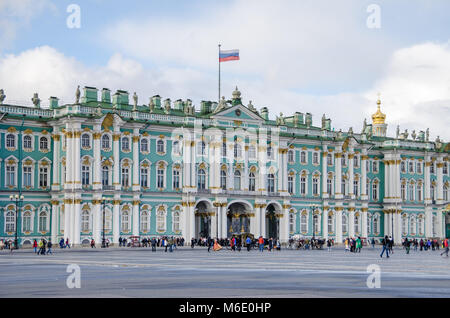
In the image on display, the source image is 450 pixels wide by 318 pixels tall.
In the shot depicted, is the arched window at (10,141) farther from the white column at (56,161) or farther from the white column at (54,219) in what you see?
the white column at (54,219)

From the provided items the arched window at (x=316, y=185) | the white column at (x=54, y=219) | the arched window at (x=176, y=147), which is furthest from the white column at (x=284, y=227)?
the white column at (x=54, y=219)

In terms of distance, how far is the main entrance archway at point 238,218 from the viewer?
8862 cm

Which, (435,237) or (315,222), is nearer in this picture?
(315,222)

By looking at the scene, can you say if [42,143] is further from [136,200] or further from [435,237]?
[435,237]

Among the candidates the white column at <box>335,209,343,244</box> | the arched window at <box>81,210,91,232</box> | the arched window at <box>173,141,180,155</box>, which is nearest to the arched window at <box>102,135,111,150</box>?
the arched window at <box>81,210,91,232</box>

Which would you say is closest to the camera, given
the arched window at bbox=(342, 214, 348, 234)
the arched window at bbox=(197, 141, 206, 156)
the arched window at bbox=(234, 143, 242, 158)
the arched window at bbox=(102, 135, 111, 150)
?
the arched window at bbox=(102, 135, 111, 150)

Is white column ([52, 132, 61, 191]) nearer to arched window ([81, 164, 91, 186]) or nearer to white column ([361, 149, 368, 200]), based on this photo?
arched window ([81, 164, 91, 186])

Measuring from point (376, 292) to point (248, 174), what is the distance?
216 feet

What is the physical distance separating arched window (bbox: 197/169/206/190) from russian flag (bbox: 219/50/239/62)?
40.6ft

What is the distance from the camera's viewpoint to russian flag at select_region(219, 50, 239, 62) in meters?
83.2

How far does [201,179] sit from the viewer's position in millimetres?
86188

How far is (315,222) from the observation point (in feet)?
314

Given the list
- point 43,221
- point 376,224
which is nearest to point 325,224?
point 376,224

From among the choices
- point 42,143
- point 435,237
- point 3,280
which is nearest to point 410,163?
point 435,237
